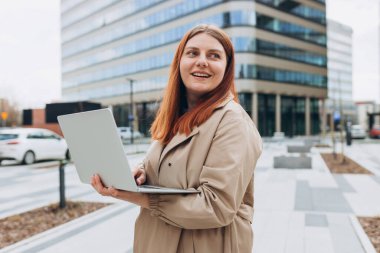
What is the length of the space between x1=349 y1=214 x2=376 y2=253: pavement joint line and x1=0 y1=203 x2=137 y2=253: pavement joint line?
3.76m

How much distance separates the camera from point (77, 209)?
6488 mm

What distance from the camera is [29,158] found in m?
15.3

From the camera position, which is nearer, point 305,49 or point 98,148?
point 98,148

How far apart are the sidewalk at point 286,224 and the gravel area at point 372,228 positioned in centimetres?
10

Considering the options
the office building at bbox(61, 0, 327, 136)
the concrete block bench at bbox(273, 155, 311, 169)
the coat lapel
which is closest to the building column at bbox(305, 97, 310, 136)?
the office building at bbox(61, 0, 327, 136)

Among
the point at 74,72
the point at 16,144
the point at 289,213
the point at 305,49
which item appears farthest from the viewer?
the point at 74,72

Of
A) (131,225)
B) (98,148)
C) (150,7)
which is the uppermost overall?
(150,7)

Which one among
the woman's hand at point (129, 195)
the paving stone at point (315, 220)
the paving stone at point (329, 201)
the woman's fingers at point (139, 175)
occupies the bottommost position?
the paving stone at point (329, 201)

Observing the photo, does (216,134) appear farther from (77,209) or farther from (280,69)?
(280,69)

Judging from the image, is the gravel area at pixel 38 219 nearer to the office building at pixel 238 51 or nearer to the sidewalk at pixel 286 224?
the sidewalk at pixel 286 224

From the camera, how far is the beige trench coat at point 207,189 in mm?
1370

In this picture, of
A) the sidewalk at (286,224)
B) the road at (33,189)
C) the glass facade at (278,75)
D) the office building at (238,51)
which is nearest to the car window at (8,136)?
the road at (33,189)

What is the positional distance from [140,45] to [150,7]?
5.72 m

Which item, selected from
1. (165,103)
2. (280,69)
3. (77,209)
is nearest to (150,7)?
(280,69)
